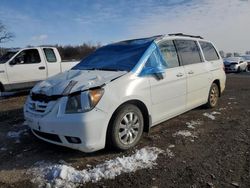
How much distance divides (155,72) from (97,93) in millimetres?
1230

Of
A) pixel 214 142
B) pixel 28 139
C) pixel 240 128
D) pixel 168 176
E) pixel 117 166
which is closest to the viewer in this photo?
pixel 168 176

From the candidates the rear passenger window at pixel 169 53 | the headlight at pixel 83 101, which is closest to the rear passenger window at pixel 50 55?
the rear passenger window at pixel 169 53

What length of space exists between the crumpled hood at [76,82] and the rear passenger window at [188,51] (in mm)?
1680

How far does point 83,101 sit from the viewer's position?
3.79 meters

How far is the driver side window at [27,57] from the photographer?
10156 millimetres

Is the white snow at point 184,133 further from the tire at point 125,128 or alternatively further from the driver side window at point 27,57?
the driver side window at point 27,57

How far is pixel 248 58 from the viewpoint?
25000 millimetres

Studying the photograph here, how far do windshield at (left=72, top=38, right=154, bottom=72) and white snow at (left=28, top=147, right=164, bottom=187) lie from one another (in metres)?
1.39

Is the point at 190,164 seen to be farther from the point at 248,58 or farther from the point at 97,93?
the point at 248,58

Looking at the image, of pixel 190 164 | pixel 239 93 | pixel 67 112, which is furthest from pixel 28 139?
pixel 239 93

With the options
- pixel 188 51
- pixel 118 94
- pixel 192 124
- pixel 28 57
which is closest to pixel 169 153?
pixel 118 94

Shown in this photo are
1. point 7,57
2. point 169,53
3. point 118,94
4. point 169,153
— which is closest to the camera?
point 118,94

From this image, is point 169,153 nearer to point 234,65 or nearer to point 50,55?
point 50,55

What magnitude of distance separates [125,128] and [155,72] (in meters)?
1.08
